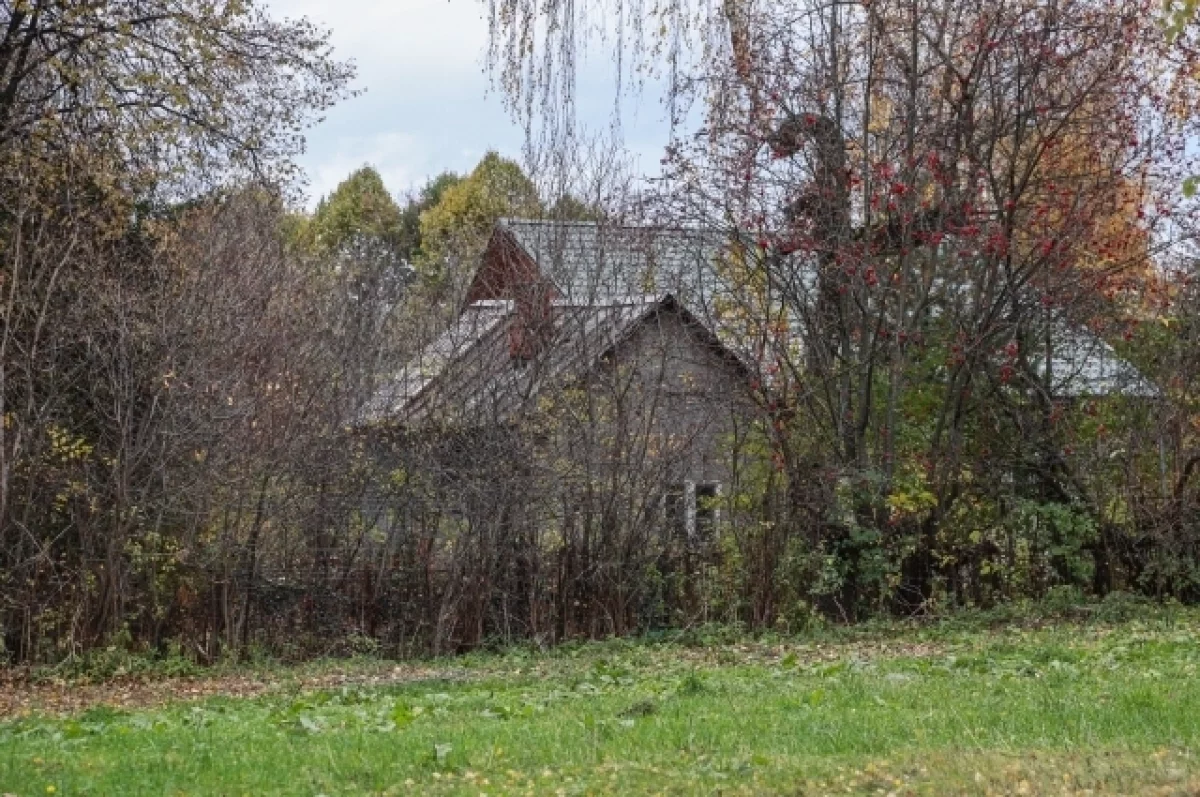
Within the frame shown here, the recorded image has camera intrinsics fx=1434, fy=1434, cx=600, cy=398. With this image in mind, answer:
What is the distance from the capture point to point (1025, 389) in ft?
62.4

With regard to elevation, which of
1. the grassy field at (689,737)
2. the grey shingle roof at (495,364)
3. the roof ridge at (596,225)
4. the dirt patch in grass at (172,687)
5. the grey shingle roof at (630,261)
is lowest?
the dirt patch in grass at (172,687)

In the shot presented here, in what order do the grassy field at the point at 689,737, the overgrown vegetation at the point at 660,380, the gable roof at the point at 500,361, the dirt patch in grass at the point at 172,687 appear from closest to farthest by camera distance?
the grassy field at the point at 689,737, the dirt patch in grass at the point at 172,687, the overgrown vegetation at the point at 660,380, the gable roof at the point at 500,361

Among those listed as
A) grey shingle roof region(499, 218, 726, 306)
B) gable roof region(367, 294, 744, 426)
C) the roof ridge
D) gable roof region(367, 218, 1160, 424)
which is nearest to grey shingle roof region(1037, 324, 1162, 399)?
gable roof region(367, 218, 1160, 424)

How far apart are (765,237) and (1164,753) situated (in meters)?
12.0

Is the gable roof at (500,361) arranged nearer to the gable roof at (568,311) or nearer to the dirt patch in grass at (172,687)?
the gable roof at (568,311)

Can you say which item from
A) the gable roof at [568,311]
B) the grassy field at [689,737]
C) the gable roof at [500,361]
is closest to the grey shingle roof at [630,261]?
the gable roof at [568,311]

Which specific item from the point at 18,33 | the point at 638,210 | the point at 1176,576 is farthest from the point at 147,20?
the point at 1176,576

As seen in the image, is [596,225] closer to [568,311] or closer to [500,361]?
[568,311]

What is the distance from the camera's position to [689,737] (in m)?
7.59

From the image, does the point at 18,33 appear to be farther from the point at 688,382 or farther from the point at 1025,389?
the point at 1025,389

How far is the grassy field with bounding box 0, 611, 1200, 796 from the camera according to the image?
21.4 ft

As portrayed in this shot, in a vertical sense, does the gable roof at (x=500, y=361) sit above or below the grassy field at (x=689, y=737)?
above

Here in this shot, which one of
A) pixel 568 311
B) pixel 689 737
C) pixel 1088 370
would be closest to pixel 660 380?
pixel 568 311

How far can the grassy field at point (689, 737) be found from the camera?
21.4ft
